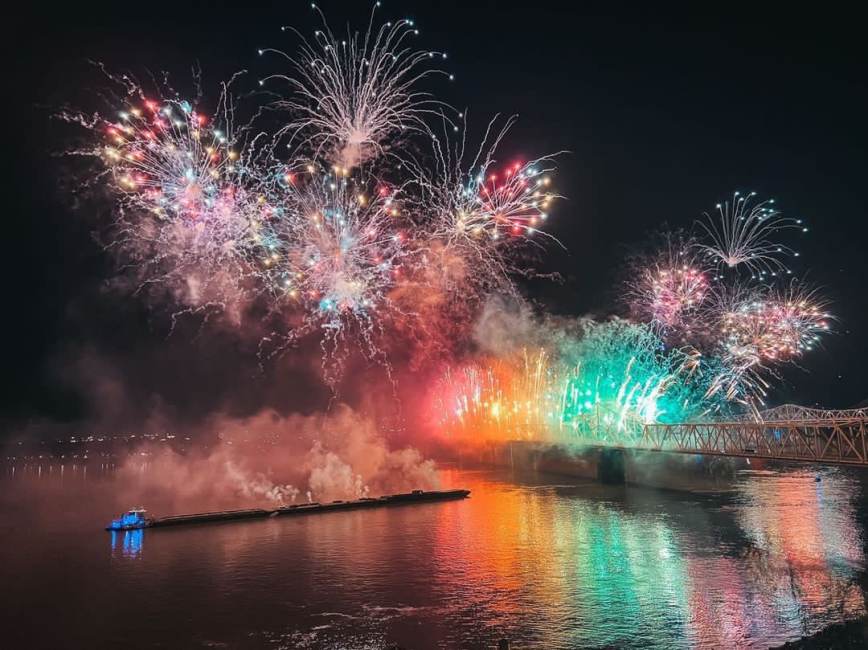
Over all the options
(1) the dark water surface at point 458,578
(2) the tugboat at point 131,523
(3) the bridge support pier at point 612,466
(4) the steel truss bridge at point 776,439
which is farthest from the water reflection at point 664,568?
(2) the tugboat at point 131,523

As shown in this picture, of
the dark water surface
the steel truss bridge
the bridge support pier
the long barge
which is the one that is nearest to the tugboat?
the long barge

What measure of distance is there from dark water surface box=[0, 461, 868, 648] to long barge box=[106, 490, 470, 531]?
1.71m

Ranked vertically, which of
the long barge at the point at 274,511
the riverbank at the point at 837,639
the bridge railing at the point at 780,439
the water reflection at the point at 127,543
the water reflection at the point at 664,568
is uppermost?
the bridge railing at the point at 780,439

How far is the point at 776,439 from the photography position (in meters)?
39.4

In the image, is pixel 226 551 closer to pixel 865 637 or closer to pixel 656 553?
pixel 656 553

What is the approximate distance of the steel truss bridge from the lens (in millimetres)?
32312

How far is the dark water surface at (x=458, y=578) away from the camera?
21984 mm

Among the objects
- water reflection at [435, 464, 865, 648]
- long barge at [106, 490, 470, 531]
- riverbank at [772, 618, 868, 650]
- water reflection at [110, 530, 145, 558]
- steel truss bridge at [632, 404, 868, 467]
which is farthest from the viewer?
long barge at [106, 490, 470, 531]

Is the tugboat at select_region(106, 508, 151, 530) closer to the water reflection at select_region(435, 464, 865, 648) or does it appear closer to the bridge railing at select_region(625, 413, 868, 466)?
the water reflection at select_region(435, 464, 865, 648)

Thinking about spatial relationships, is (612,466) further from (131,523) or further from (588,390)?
(131,523)

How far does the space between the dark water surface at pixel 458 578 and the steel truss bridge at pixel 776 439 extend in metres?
4.12

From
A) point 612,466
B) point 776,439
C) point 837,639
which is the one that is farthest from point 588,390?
point 837,639

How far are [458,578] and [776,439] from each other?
76.3 ft

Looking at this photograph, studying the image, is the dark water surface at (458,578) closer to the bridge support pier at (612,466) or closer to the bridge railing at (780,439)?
the bridge railing at (780,439)
